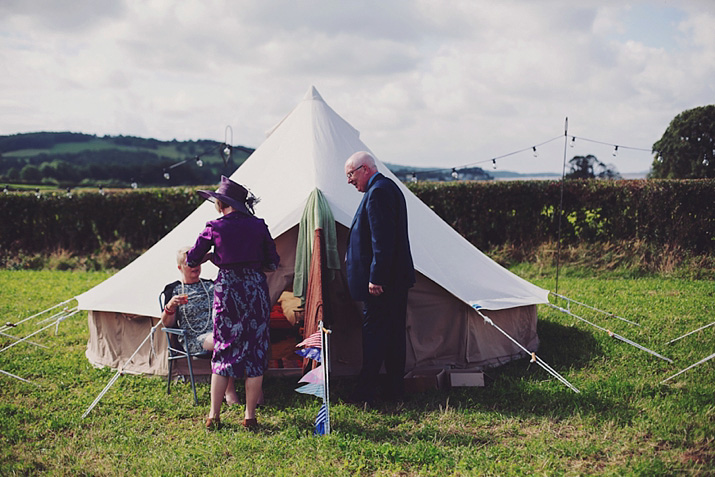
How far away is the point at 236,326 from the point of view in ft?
11.8

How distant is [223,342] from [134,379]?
139 cm

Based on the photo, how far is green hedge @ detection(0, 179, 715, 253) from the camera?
27.8ft

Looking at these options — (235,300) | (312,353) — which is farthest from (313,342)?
(235,300)

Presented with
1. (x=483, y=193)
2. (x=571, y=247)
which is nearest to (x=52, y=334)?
(x=483, y=193)

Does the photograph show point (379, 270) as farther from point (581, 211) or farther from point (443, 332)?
point (581, 211)

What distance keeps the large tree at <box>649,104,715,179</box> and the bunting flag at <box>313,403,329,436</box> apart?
26.8ft

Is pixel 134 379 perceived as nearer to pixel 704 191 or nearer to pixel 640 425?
pixel 640 425

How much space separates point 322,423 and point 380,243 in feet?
3.91

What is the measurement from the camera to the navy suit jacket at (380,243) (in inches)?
150

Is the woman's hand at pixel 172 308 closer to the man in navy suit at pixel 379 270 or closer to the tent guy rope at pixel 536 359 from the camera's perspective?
the man in navy suit at pixel 379 270

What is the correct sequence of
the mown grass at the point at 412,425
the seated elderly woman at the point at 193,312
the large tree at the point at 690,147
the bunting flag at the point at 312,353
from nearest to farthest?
1. the mown grass at the point at 412,425
2. the bunting flag at the point at 312,353
3. the seated elderly woman at the point at 193,312
4. the large tree at the point at 690,147

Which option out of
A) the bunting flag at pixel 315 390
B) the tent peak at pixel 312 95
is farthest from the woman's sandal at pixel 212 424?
the tent peak at pixel 312 95

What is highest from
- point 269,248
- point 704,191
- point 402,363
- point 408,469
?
point 704,191

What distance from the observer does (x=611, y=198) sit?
8.80m
